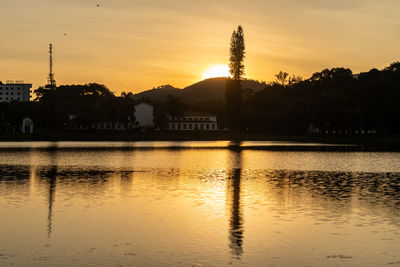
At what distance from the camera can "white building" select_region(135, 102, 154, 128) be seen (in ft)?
613

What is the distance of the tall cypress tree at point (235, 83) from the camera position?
152000mm

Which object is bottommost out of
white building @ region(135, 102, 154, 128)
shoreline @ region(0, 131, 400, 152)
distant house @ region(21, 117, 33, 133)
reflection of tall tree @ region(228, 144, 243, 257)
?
reflection of tall tree @ region(228, 144, 243, 257)

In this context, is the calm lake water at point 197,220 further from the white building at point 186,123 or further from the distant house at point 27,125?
the white building at point 186,123

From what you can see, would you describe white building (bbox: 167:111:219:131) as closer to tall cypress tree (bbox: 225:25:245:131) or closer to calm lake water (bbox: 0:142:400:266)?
tall cypress tree (bbox: 225:25:245:131)

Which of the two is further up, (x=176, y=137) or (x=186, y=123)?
(x=186, y=123)

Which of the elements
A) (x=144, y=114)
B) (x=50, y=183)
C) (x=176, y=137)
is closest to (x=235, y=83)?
(x=176, y=137)

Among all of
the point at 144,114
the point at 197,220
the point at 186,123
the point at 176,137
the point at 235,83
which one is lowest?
the point at 197,220

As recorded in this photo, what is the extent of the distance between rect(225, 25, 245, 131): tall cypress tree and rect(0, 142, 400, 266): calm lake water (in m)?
110

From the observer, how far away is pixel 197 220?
2227cm

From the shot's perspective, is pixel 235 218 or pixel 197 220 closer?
pixel 197 220

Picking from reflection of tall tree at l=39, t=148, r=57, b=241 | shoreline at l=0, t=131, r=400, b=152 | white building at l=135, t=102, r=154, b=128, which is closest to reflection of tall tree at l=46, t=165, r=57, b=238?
reflection of tall tree at l=39, t=148, r=57, b=241

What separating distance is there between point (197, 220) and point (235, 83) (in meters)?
136

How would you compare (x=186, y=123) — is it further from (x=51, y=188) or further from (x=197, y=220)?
(x=197, y=220)

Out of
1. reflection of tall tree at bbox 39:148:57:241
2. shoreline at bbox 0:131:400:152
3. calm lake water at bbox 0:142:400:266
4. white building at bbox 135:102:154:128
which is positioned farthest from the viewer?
white building at bbox 135:102:154:128
